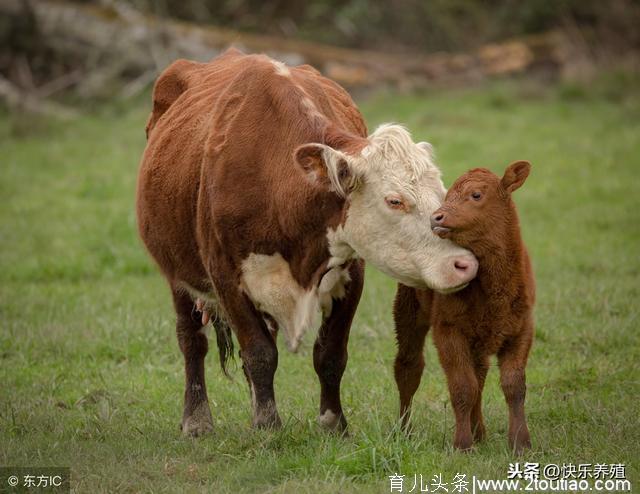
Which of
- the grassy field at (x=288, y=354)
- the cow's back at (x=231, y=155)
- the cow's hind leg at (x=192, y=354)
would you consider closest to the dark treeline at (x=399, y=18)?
the grassy field at (x=288, y=354)

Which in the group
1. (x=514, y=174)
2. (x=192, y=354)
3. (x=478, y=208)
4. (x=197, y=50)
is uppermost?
(x=197, y=50)

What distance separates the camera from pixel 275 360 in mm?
6121

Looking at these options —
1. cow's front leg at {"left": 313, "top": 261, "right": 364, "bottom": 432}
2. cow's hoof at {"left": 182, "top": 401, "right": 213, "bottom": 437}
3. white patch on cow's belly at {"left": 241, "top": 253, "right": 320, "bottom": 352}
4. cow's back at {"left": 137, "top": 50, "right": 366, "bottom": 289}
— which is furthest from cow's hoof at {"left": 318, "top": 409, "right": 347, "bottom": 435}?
cow's back at {"left": 137, "top": 50, "right": 366, "bottom": 289}

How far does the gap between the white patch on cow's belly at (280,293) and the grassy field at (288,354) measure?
1.91 ft

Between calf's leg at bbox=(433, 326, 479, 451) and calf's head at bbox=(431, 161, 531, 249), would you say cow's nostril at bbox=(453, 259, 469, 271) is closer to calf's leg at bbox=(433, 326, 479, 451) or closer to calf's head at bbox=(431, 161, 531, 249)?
calf's head at bbox=(431, 161, 531, 249)

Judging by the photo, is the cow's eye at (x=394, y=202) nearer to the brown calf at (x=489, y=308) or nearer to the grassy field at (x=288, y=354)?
the brown calf at (x=489, y=308)

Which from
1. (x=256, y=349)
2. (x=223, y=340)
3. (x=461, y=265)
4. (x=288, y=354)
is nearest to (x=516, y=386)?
(x=461, y=265)

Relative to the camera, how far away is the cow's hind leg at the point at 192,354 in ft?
22.2

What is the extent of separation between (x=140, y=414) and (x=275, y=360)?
129 centimetres

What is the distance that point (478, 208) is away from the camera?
5.35 meters

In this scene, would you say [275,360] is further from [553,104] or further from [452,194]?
[553,104]

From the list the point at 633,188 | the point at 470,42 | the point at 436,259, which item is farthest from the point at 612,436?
the point at 470,42

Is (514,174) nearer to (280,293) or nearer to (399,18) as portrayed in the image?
(280,293)

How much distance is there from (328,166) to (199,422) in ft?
6.60
